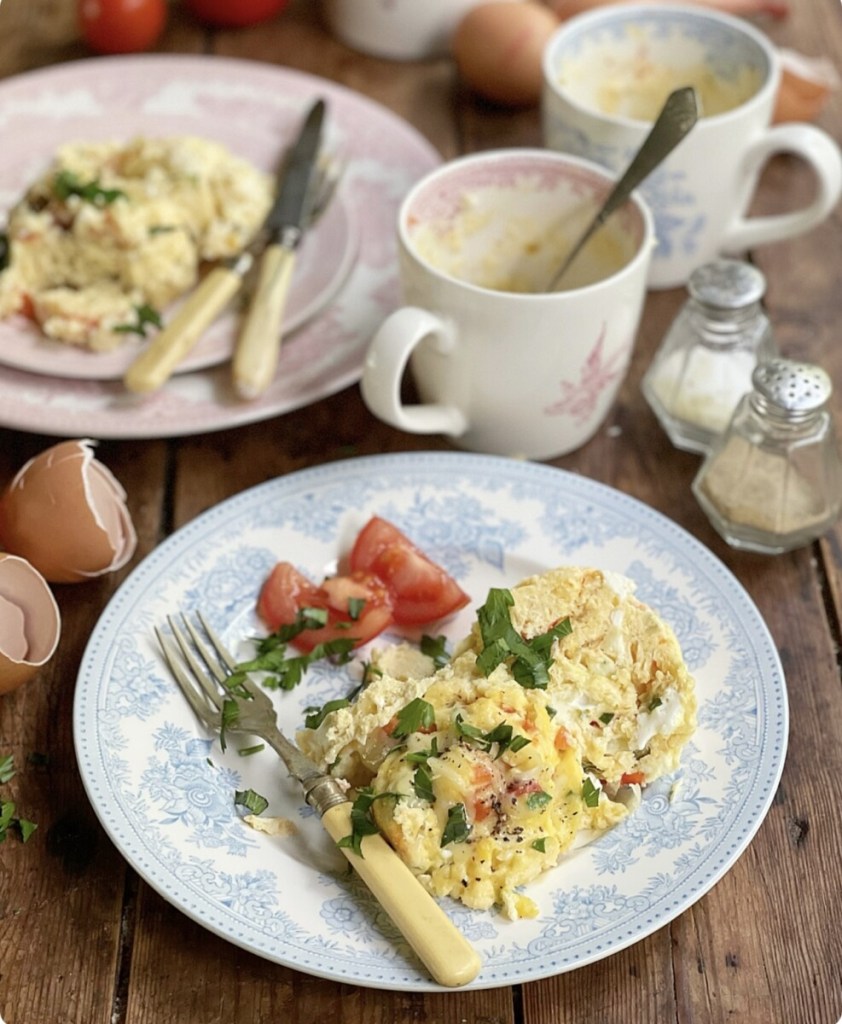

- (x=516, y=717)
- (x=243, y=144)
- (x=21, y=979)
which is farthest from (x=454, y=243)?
(x=21, y=979)

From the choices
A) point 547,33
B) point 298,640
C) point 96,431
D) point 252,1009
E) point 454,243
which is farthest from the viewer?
point 547,33

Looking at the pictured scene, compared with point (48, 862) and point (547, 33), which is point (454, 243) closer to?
point (547, 33)

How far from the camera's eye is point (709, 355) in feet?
5.92

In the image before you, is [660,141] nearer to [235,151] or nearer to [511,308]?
[511,308]

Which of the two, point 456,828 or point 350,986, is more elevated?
point 456,828

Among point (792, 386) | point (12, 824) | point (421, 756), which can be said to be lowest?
point (12, 824)

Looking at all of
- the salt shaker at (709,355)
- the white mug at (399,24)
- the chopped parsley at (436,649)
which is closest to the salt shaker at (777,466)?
the salt shaker at (709,355)

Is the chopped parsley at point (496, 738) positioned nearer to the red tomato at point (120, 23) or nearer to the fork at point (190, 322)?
the fork at point (190, 322)

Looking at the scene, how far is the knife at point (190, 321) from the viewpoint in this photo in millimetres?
1742

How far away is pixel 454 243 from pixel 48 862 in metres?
1.03

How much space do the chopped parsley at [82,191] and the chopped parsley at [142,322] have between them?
18 centimetres

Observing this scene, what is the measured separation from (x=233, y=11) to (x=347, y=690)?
1.71m

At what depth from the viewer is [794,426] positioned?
1590 mm

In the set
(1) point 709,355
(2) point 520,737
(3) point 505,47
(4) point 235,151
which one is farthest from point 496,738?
(3) point 505,47
